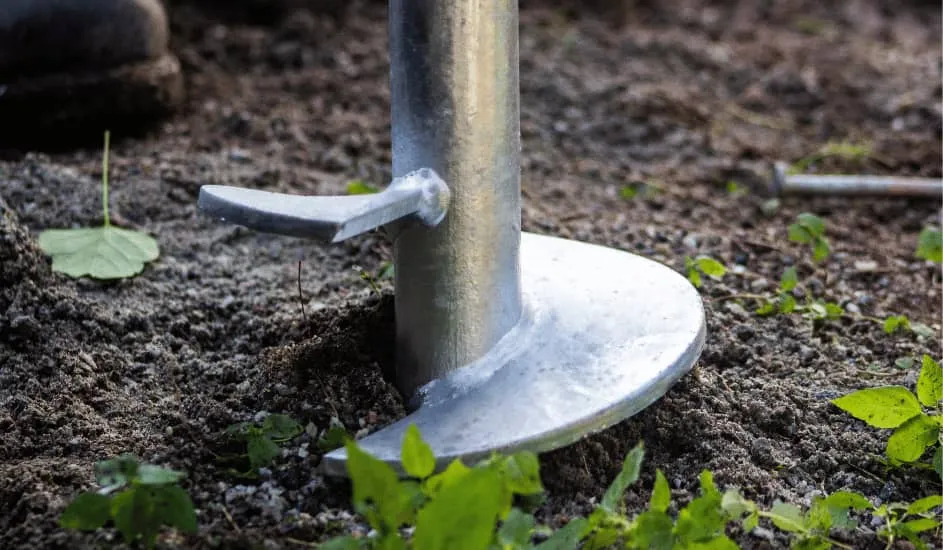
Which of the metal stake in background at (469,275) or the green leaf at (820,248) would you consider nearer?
the metal stake in background at (469,275)

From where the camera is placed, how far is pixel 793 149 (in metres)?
2.55

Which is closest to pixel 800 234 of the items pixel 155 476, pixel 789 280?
pixel 789 280

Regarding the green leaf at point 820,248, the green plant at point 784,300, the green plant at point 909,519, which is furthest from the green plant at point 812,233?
the green plant at point 909,519

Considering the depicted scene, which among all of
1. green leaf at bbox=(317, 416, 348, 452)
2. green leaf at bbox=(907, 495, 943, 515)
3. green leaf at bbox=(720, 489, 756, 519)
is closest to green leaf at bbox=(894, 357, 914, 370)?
Result: green leaf at bbox=(907, 495, 943, 515)

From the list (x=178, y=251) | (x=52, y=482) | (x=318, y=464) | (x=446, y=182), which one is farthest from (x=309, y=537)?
(x=178, y=251)

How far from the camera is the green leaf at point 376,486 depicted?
983mm

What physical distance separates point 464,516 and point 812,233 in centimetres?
112

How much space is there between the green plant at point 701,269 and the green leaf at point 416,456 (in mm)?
785

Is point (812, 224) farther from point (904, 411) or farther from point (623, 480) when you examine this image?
point (623, 480)

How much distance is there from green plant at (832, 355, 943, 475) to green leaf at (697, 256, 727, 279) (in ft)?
1.49

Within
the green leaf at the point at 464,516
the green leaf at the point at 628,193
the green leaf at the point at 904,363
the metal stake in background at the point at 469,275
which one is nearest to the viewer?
the green leaf at the point at 464,516

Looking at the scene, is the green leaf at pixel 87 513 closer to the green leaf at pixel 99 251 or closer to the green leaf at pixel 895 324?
the green leaf at pixel 99 251

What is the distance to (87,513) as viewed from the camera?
1056 mm

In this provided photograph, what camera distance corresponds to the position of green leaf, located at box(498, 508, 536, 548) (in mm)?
1014
